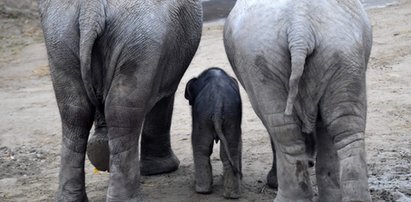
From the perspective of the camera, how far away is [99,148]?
20.8 feet

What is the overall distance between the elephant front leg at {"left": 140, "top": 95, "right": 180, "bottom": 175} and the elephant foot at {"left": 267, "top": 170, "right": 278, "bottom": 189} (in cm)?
100

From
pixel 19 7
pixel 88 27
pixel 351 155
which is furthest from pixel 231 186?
pixel 19 7

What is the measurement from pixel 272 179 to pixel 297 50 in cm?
203

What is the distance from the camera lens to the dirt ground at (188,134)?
6.92 meters

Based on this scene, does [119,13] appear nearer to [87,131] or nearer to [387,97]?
[87,131]

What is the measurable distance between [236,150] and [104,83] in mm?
1253

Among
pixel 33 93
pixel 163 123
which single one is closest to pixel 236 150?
pixel 163 123

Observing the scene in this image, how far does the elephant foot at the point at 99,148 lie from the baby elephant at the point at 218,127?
683 millimetres

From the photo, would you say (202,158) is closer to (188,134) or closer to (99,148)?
(99,148)

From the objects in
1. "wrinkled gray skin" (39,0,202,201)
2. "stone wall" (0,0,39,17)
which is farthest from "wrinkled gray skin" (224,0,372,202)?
"stone wall" (0,0,39,17)

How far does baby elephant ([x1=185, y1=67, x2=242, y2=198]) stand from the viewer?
6.41 m

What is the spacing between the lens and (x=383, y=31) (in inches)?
465

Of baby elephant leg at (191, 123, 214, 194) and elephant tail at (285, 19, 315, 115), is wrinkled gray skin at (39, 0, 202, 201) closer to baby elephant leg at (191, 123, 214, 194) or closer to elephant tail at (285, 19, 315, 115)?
baby elephant leg at (191, 123, 214, 194)

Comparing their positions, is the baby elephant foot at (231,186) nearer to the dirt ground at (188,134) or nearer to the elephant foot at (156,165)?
the dirt ground at (188,134)
